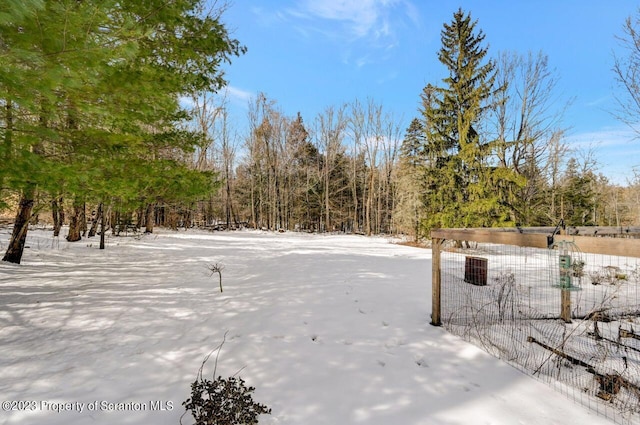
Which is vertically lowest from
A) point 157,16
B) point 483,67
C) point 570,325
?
point 570,325

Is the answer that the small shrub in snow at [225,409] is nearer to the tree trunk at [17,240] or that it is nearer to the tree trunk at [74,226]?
the tree trunk at [17,240]

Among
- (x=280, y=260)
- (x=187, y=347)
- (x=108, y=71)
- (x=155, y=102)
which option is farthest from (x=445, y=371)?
(x=280, y=260)

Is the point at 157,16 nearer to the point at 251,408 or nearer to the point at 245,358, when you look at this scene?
the point at 245,358

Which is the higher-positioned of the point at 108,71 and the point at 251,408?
the point at 108,71

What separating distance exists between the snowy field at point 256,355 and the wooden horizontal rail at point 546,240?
132 cm

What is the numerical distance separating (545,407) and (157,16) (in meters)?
6.07

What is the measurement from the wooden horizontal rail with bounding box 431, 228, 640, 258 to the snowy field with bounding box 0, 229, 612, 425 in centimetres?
132

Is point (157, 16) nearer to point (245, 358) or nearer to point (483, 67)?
point (245, 358)

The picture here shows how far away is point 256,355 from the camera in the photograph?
10.4 ft

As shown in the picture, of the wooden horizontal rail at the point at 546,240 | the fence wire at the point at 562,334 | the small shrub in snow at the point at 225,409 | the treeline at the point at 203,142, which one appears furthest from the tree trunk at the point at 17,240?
the fence wire at the point at 562,334

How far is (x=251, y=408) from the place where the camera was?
219 cm

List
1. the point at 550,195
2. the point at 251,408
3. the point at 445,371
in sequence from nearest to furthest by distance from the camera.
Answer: the point at 251,408 → the point at 445,371 → the point at 550,195

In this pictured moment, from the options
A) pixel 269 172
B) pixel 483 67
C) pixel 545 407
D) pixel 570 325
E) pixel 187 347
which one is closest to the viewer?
pixel 545 407

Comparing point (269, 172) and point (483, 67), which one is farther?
point (269, 172)
